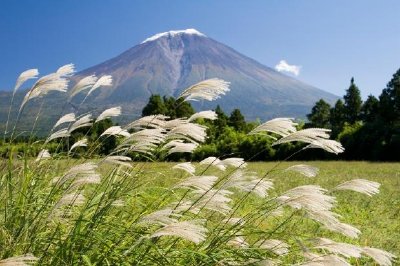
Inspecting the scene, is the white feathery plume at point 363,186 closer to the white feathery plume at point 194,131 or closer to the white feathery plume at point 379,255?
the white feathery plume at point 379,255

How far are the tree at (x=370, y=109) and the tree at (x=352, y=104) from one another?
1177 millimetres

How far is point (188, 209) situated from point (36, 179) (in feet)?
4.47

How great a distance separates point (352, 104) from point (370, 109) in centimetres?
517

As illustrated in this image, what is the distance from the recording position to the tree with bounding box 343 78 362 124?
58.1 meters

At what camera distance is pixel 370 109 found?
53250mm

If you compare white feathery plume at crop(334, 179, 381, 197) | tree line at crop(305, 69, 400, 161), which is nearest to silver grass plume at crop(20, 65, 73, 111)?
white feathery plume at crop(334, 179, 381, 197)

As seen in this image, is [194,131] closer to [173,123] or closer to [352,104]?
[173,123]

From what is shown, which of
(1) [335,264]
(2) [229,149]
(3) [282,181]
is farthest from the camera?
(2) [229,149]

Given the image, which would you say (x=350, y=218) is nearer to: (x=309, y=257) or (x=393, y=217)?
(x=393, y=217)

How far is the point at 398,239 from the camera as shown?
20.9 feet

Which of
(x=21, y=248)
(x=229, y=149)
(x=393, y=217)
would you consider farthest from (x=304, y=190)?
(x=229, y=149)

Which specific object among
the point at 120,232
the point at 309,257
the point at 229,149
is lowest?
the point at 229,149

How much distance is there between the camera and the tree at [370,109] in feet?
167

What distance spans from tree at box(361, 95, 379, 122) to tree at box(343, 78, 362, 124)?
118 centimetres
